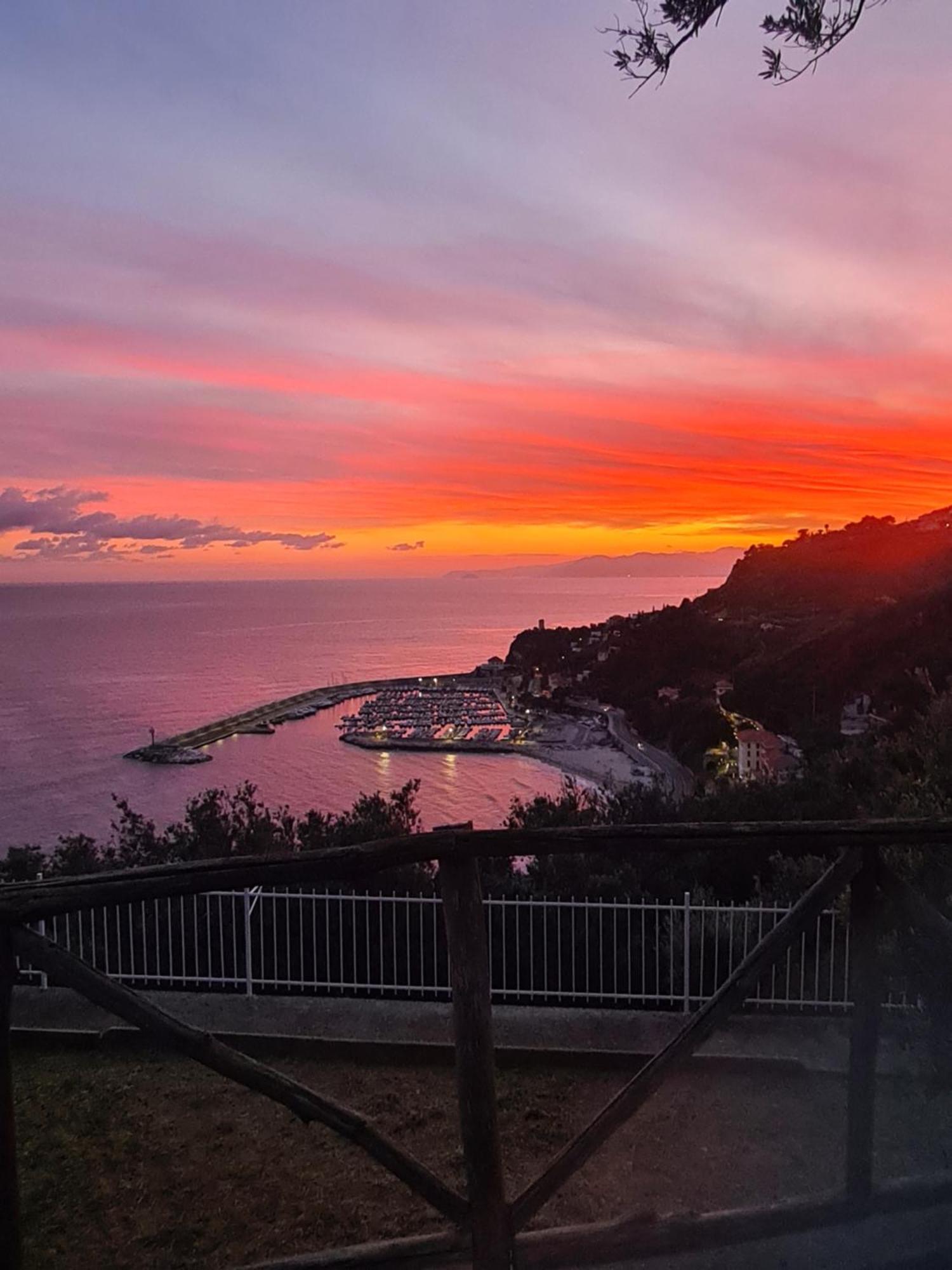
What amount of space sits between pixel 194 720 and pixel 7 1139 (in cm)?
6567

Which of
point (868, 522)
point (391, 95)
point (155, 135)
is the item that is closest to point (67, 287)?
point (155, 135)

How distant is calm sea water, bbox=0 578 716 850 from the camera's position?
3884 centimetres


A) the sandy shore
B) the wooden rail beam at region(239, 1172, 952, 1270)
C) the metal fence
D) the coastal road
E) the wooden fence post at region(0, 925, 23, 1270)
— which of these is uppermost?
the wooden fence post at region(0, 925, 23, 1270)

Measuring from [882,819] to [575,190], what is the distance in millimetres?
8767

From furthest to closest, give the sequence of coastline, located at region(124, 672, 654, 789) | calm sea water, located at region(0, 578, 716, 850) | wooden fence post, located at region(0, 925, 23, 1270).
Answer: coastline, located at region(124, 672, 654, 789), calm sea water, located at region(0, 578, 716, 850), wooden fence post, located at region(0, 925, 23, 1270)

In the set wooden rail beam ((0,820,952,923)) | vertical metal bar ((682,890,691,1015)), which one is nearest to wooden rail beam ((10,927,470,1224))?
wooden rail beam ((0,820,952,923))

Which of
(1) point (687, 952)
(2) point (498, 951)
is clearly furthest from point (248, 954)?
(1) point (687, 952)

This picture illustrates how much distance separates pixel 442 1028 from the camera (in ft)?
19.4

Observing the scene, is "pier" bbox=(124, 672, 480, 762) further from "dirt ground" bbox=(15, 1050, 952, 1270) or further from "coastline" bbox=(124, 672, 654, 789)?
"dirt ground" bbox=(15, 1050, 952, 1270)

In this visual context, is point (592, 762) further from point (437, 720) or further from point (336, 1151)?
point (336, 1151)

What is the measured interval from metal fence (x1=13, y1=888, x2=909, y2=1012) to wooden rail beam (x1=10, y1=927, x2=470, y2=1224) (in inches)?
162

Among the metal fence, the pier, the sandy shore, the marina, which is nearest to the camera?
the metal fence

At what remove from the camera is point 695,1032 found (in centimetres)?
241

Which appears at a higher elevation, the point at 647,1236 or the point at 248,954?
the point at 647,1236
